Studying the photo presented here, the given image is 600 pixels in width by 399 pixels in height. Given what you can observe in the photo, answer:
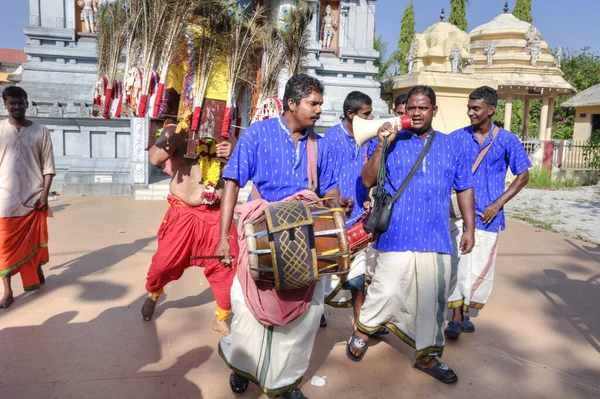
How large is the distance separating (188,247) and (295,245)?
1720mm

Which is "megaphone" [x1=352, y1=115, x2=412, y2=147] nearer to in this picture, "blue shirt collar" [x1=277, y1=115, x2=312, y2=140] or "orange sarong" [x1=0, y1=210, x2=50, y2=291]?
"blue shirt collar" [x1=277, y1=115, x2=312, y2=140]

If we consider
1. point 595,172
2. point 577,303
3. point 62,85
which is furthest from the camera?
point 595,172

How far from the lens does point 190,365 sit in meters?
3.32

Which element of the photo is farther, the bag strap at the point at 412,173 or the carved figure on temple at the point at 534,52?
the carved figure on temple at the point at 534,52

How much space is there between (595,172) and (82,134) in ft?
50.0

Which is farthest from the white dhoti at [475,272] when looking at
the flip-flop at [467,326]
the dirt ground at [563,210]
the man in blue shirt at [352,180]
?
the dirt ground at [563,210]

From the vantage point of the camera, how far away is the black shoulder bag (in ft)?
10.2

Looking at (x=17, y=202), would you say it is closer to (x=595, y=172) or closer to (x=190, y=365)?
(x=190, y=365)

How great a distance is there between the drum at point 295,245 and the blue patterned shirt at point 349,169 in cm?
134

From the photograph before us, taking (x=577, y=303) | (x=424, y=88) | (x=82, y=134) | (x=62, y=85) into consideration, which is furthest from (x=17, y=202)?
(x=62, y=85)

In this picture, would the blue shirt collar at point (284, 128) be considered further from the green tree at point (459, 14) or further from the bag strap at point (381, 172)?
the green tree at point (459, 14)

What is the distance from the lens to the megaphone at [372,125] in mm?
3055

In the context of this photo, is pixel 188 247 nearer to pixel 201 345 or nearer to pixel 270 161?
pixel 201 345

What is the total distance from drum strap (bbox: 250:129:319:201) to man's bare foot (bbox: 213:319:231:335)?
1.32 meters
